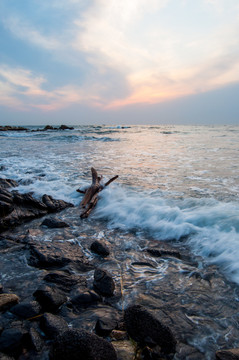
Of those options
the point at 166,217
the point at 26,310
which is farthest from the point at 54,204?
the point at 26,310

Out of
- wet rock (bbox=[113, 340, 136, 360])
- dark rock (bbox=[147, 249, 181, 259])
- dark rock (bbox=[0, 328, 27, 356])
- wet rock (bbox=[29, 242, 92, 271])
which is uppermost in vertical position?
dark rock (bbox=[0, 328, 27, 356])

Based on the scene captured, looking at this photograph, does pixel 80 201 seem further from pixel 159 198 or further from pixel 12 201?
pixel 159 198

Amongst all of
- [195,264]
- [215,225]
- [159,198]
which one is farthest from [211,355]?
[159,198]

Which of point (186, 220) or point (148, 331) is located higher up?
point (148, 331)

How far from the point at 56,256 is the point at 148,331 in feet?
6.24

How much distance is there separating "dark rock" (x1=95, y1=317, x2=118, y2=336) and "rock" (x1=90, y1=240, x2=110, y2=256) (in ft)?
4.48

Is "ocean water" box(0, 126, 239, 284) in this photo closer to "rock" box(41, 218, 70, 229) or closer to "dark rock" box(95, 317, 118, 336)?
"rock" box(41, 218, 70, 229)

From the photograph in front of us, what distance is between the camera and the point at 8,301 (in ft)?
7.48

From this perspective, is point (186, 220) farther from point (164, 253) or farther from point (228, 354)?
point (228, 354)

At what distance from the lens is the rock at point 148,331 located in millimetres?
1888

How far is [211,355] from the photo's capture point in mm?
1886

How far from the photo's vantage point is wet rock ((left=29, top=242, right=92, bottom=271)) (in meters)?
3.21

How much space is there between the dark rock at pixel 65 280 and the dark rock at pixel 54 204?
9.53 ft

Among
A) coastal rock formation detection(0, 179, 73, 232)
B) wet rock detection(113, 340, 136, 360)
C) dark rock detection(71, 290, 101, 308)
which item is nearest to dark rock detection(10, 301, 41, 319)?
dark rock detection(71, 290, 101, 308)
